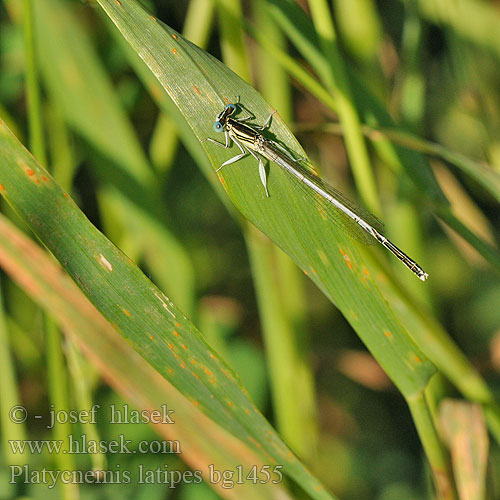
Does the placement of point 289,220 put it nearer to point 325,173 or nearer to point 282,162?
point 282,162

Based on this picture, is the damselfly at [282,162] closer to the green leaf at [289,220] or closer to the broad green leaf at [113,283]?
the green leaf at [289,220]

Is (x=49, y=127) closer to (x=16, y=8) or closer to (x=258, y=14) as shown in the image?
(x=16, y=8)

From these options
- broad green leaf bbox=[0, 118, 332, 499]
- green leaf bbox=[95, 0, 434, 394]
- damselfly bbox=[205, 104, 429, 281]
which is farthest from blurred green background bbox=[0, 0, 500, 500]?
green leaf bbox=[95, 0, 434, 394]

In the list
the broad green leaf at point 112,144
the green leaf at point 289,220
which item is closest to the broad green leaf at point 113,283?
the green leaf at point 289,220

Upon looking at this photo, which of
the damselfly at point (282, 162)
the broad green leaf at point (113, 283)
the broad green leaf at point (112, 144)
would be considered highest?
the broad green leaf at point (112, 144)

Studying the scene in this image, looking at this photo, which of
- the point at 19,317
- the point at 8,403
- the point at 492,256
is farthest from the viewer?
the point at 19,317

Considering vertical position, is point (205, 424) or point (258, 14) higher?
point (258, 14)

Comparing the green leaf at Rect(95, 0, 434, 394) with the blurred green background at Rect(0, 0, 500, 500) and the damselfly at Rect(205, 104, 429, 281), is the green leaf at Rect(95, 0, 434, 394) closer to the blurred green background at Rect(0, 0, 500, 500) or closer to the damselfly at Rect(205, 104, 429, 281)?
the damselfly at Rect(205, 104, 429, 281)

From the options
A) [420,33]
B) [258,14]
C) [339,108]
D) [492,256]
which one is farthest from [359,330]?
[258,14]
